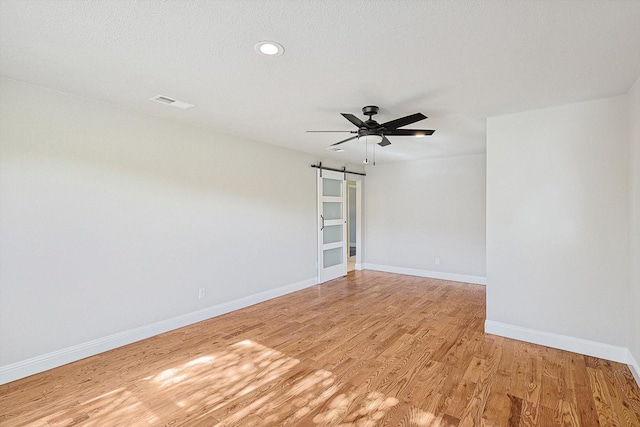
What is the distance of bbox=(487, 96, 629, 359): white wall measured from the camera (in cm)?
281

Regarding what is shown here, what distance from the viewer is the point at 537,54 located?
2.05 meters

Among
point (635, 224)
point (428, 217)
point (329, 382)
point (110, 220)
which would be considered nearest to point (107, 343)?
point (110, 220)

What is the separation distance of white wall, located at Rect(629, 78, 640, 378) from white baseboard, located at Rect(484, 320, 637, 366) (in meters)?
0.16

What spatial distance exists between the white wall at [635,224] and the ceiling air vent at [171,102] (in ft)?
13.1

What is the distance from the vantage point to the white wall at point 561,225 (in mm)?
2807

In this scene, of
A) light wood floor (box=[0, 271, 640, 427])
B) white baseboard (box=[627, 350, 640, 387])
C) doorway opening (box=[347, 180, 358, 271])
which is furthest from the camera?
doorway opening (box=[347, 180, 358, 271])

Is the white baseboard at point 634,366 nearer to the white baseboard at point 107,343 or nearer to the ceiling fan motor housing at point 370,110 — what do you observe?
the ceiling fan motor housing at point 370,110

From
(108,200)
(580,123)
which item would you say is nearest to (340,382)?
(108,200)

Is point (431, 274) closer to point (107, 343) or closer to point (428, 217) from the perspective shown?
point (428, 217)

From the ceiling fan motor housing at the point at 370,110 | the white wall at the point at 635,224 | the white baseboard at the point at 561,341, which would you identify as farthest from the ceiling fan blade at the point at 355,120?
the white baseboard at the point at 561,341

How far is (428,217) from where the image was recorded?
622 cm

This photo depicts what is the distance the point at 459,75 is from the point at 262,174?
3090 millimetres

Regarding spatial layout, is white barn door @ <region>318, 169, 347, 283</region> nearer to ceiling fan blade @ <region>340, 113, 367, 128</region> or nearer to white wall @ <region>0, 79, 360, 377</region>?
white wall @ <region>0, 79, 360, 377</region>

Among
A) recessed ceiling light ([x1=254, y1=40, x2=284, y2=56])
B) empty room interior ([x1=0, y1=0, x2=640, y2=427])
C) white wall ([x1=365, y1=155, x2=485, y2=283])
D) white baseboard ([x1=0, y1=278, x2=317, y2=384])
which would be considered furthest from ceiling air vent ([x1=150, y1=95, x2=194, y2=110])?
white wall ([x1=365, y1=155, x2=485, y2=283])
